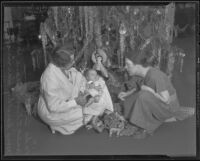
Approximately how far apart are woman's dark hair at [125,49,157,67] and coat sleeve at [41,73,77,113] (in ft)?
1.60

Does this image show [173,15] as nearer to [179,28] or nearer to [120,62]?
[179,28]

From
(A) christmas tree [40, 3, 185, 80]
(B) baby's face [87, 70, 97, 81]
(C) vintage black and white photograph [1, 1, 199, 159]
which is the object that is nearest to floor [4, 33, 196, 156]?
(C) vintage black and white photograph [1, 1, 199, 159]

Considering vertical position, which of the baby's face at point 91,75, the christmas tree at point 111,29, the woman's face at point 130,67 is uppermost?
the christmas tree at point 111,29

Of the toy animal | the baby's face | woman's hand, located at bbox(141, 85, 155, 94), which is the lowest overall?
the toy animal

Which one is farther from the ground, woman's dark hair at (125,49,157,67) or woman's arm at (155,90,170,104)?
woman's dark hair at (125,49,157,67)

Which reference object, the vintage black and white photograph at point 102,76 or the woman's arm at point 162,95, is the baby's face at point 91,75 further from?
the woman's arm at point 162,95

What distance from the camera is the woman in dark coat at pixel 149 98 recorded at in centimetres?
348

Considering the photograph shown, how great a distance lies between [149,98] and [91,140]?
1.61 feet

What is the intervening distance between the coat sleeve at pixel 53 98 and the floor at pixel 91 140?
0.56 feet

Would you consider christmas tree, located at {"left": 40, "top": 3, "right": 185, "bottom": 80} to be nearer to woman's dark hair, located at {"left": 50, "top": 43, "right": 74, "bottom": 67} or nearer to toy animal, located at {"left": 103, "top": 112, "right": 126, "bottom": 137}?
woman's dark hair, located at {"left": 50, "top": 43, "right": 74, "bottom": 67}

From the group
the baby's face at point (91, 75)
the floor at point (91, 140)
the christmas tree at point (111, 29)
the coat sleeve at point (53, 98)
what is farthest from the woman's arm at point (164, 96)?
the coat sleeve at point (53, 98)

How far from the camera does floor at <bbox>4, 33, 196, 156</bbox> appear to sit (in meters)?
3.54

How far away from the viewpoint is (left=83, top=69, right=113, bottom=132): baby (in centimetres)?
349

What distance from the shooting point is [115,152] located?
11.7ft
